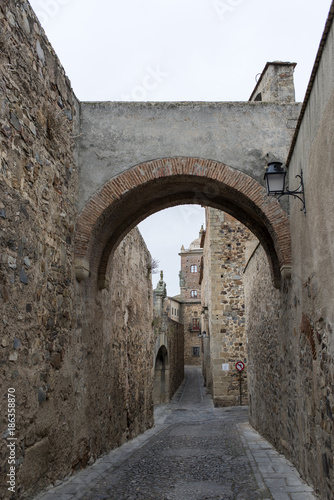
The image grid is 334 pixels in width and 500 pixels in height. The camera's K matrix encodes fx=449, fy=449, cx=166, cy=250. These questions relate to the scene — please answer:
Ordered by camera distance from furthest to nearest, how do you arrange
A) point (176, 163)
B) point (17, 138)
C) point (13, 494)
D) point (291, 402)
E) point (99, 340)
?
point (99, 340)
point (176, 163)
point (291, 402)
point (17, 138)
point (13, 494)

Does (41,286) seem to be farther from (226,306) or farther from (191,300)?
(191,300)

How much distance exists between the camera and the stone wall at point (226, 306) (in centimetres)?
1592

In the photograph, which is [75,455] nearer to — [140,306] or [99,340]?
[99,340]

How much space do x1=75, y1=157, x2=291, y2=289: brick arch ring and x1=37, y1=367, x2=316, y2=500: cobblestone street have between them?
7.59 ft

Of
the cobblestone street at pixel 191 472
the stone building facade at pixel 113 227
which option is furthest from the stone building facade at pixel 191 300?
the stone building facade at pixel 113 227

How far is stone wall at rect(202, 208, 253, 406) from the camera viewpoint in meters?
15.9

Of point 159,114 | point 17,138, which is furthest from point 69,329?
point 159,114

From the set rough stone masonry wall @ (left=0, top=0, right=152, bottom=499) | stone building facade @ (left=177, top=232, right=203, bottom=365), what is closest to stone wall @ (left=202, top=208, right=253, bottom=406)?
rough stone masonry wall @ (left=0, top=0, right=152, bottom=499)

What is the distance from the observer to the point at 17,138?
3.98m

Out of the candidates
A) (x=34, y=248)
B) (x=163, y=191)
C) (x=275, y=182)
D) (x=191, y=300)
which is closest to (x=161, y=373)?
(x=163, y=191)

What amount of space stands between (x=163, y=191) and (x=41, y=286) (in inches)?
117

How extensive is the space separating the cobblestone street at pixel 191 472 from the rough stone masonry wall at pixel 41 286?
1.05 feet

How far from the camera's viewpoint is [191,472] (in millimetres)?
5441

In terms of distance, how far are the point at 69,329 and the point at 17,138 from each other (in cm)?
229
